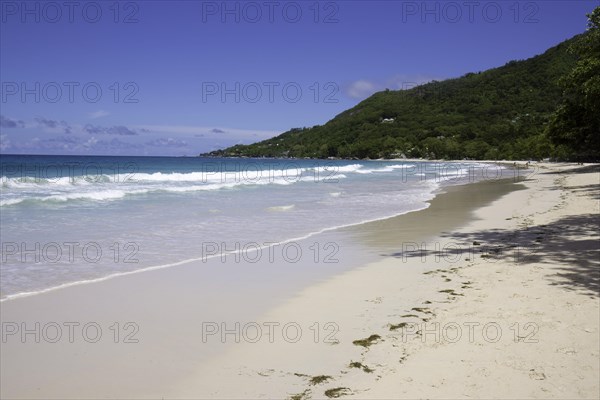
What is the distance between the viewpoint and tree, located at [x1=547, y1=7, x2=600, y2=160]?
1397cm

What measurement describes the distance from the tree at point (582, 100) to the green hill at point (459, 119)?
33.5 m

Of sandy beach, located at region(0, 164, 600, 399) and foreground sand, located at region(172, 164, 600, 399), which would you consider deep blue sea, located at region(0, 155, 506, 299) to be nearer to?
sandy beach, located at region(0, 164, 600, 399)

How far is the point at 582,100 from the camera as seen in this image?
60.1ft

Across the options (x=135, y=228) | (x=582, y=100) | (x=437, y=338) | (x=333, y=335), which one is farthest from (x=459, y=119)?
(x=333, y=335)

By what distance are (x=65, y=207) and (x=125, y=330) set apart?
45.8ft

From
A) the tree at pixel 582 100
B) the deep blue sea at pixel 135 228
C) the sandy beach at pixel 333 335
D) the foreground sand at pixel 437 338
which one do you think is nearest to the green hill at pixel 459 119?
the tree at pixel 582 100

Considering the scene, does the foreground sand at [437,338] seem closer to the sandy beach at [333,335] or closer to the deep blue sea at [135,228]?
the sandy beach at [333,335]

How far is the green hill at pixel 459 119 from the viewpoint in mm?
104500

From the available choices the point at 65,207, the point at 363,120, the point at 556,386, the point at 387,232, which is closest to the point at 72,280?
the point at 556,386

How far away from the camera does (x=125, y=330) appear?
4.96 metres

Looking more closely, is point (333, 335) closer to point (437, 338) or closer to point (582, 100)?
point (437, 338)

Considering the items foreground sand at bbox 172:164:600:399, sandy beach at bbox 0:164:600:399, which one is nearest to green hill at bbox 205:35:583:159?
foreground sand at bbox 172:164:600:399

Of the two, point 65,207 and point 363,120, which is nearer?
point 65,207

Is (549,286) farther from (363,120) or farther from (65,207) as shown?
(363,120)
